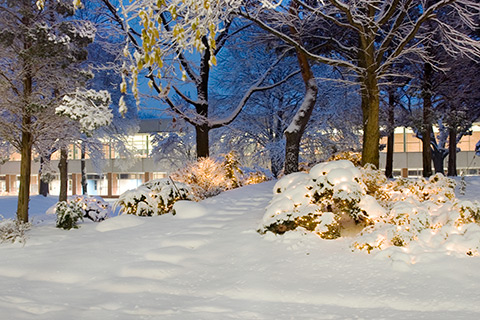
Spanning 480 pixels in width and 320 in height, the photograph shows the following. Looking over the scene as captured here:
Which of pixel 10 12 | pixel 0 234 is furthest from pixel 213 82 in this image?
pixel 0 234

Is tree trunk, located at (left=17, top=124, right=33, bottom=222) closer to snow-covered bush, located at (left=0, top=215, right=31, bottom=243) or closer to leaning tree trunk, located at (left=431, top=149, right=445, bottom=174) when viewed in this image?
snow-covered bush, located at (left=0, top=215, right=31, bottom=243)

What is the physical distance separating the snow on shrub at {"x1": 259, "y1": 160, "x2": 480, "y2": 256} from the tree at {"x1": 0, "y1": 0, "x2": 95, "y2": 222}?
5.39 meters

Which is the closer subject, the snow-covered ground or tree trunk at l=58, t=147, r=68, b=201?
the snow-covered ground

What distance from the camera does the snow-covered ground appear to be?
4.30 metres

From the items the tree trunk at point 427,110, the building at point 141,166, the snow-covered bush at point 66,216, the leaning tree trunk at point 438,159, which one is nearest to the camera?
the snow-covered bush at point 66,216

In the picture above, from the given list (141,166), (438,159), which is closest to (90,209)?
(438,159)

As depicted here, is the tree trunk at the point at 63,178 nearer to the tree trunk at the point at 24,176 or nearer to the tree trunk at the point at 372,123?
the tree trunk at the point at 24,176

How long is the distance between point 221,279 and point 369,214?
8.68 ft

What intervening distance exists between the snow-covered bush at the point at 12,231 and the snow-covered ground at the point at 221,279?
0.59 ft

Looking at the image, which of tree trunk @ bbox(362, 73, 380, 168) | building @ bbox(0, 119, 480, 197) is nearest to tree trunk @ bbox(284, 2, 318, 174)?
tree trunk @ bbox(362, 73, 380, 168)

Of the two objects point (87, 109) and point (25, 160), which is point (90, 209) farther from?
point (87, 109)

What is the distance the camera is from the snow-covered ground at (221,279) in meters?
4.30

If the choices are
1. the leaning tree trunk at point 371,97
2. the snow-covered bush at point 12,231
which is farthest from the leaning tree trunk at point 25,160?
the leaning tree trunk at point 371,97

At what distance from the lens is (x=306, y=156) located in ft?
65.6
